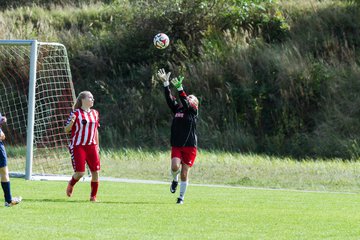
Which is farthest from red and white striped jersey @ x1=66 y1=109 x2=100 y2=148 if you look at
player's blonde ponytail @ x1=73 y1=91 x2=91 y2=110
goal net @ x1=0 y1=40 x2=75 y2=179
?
goal net @ x1=0 y1=40 x2=75 y2=179

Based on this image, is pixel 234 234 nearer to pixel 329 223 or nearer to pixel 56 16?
pixel 329 223

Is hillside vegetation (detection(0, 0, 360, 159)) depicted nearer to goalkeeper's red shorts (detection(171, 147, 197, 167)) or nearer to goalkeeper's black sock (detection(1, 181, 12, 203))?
goalkeeper's red shorts (detection(171, 147, 197, 167))

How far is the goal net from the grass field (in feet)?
9.54

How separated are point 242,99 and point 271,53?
202 centimetres

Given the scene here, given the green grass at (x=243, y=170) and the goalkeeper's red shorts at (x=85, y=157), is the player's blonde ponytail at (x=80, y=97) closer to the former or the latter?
the goalkeeper's red shorts at (x=85, y=157)

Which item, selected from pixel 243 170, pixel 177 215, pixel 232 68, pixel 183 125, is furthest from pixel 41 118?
pixel 177 215

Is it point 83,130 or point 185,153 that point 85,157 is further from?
point 185,153

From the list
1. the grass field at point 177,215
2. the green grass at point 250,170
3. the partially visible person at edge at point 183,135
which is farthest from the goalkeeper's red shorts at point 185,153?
the green grass at point 250,170

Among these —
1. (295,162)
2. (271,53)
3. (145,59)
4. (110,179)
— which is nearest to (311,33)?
(271,53)

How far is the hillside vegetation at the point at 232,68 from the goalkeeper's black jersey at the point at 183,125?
1204cm

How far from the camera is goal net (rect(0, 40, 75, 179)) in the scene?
21391 mm

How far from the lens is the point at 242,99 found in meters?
32.0

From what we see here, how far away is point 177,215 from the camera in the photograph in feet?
45.7

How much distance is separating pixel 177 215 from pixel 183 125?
317 cm
